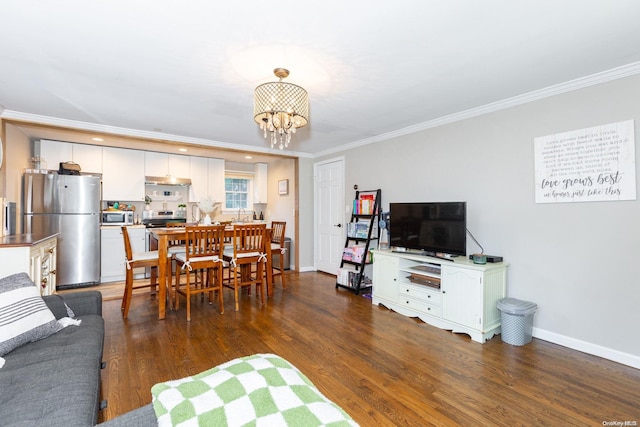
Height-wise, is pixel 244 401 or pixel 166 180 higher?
pixel 166 180

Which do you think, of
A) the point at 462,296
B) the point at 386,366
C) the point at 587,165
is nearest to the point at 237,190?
the point at 462,296

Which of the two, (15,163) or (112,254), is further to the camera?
(112,254)

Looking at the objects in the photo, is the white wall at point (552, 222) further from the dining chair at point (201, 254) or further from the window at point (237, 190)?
the window at point (237, 190)

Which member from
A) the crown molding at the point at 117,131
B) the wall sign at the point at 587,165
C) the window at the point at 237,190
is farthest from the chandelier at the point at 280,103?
the window at the point at 237,190

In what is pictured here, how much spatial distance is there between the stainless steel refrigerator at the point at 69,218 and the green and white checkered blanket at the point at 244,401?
4.63 metres

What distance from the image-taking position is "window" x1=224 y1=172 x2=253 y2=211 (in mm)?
6750

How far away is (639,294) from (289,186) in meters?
4.93

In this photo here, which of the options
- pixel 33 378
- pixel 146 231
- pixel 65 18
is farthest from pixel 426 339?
pixel 146 231

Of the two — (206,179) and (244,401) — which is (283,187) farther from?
(244,401)

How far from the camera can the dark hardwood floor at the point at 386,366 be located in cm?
181

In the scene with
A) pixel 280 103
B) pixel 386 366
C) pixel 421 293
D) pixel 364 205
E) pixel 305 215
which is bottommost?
pixel 386 366

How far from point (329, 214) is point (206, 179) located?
2.51 meters

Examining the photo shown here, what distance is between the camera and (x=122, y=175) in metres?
5.10

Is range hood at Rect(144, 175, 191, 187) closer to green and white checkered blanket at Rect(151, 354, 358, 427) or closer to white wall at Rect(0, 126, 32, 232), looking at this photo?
white wall at Rect(0, 126, 32, 232)
